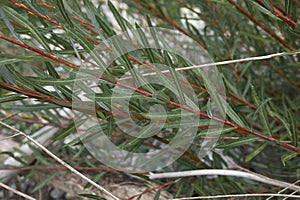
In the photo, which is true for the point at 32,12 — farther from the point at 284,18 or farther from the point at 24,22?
the point at 284,18

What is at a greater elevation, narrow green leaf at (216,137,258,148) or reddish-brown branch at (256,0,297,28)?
reddish-brown branch at (256,0,297,28)

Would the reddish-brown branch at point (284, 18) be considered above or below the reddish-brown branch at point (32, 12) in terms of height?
below

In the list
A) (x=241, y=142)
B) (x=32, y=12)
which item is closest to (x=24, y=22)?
(x=32, y=12)

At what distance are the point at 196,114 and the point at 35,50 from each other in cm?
25

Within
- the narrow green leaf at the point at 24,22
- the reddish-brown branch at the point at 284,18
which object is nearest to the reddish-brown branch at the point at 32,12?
the narrow green leaf at the point at 24,22

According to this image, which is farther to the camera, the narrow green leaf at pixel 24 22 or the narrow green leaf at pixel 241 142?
the narrow green leaf at pixel 241 142

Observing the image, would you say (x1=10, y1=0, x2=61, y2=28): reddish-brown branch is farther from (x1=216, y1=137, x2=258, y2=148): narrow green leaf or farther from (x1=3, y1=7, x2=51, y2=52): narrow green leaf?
(x1=216, y1=137, x2=258, y2=148): narrow green leaf

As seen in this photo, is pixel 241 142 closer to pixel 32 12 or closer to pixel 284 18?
pixel 284 18

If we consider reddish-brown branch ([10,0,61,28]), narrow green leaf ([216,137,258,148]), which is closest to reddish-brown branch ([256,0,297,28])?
narrow green leaf ([216,137,258,148])

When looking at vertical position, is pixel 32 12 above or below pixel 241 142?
above

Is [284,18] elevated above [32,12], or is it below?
below

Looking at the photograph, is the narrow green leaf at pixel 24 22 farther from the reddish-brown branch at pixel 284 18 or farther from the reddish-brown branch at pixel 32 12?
the reddish-brown branch at pixel 284 18

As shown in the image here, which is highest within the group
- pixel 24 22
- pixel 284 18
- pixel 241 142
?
pixel 24 22

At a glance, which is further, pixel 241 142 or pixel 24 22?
pixel 241 142
